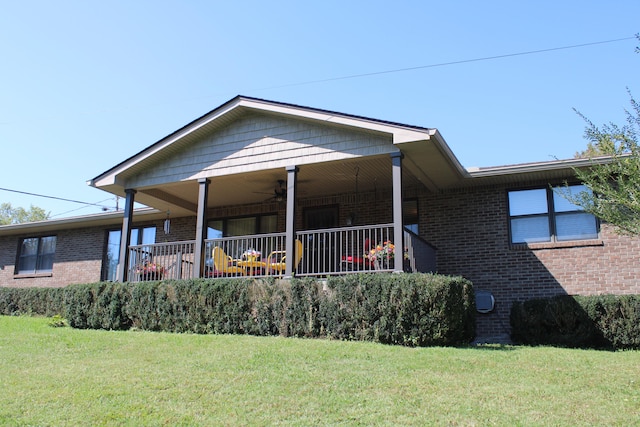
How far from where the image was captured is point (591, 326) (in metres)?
10.1

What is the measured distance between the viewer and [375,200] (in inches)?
559

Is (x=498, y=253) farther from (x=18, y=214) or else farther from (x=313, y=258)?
(x=18, y=214)

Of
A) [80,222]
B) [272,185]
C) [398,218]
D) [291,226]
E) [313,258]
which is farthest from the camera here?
[80,222]

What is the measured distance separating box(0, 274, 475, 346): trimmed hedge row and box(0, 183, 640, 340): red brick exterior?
2.41 meters

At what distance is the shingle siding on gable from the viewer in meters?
11.4

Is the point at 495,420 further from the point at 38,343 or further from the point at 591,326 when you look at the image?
the point at 38,343

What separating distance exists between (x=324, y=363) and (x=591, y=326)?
533 cm

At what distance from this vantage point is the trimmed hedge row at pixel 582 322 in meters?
9.89

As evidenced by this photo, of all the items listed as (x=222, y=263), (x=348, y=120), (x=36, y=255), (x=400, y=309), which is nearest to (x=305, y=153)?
(x=348, y=120)

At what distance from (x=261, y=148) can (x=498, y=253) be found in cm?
564

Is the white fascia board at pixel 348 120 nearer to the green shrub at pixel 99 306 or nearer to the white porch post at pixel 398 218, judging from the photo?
the white porch post at pixel 398 218

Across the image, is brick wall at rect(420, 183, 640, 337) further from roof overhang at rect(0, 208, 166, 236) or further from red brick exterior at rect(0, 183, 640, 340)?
roof overhang at rect(0, 208, 166, 236)

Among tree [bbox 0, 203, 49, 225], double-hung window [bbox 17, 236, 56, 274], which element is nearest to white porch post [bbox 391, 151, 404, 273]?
double-hung window [bbox 17, 236, 56, 274]

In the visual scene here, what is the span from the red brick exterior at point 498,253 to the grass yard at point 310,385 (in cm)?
253
